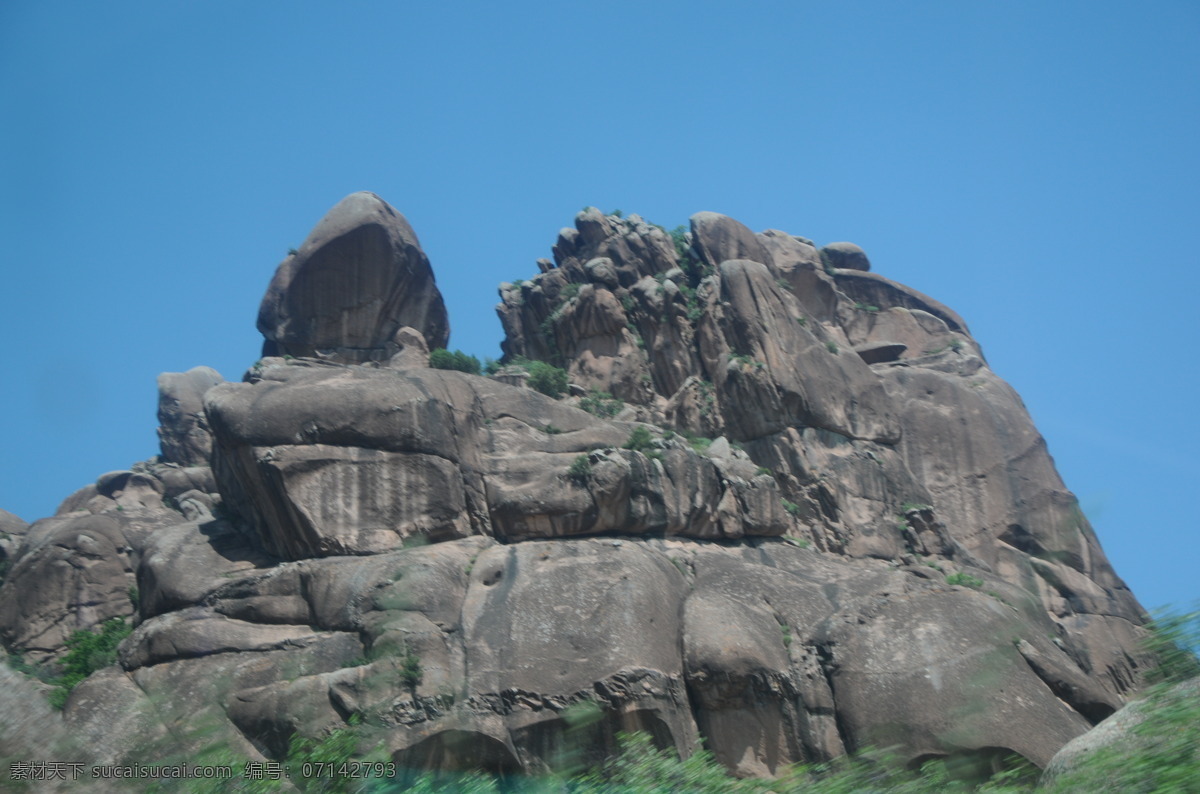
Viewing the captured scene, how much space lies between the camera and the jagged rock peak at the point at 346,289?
148ft

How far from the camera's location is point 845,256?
185 feet

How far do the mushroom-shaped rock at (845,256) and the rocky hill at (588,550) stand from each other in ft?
29.1

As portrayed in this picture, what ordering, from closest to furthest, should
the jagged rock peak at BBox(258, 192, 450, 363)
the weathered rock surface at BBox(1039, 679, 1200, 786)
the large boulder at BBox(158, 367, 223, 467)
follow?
the weathered rock surface at BBox(1039, 679, 1200, 786) → the jagged rock peak at BBox(258, 192, 450, 363) → the large boulder at BBox(158, 367, 223, 467)

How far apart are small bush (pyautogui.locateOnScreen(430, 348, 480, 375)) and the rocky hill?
7.98 ft

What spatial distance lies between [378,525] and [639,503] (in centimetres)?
734

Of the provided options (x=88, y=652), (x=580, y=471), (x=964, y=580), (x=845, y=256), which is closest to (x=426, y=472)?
(x=580, y=471)

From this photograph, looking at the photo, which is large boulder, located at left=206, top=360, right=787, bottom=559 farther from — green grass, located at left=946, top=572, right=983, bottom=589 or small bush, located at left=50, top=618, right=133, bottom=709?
green grass, located at left=946, top=572, right=983, bottom=589

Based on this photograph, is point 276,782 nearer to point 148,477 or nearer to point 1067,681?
point 1067,681

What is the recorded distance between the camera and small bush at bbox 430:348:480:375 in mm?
43562

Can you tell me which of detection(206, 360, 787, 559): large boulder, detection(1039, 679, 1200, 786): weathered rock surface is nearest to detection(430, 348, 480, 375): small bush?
detection(206, 360, 787, 559): large boulder

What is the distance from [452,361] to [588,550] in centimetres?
1425

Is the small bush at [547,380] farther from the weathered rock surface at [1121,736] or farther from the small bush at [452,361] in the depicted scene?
the weathered rock surface at [1121,736]

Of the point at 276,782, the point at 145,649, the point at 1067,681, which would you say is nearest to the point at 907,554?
the point at 1067,681

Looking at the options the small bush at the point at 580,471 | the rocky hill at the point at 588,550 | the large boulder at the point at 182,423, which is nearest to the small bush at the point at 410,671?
the rocky hill at the point at 588,550
